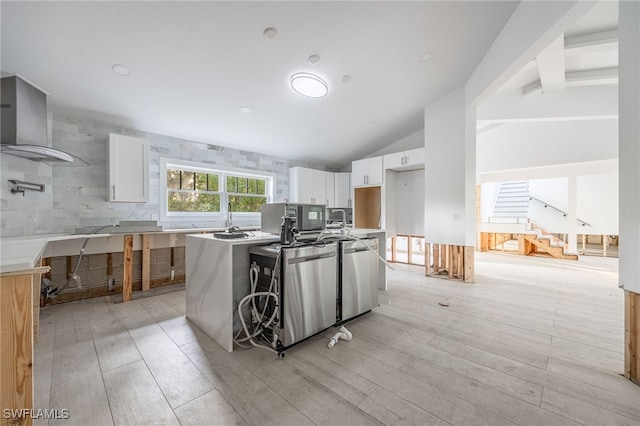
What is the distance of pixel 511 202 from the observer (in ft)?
26.6

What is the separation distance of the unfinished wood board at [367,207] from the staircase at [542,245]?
4.48 m

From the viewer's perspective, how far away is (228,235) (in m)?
2.23

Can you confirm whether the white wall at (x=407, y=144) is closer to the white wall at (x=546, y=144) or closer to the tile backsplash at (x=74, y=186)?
the white wall at (x=546, y=144)

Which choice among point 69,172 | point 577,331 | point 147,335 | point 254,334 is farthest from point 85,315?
point 577,331

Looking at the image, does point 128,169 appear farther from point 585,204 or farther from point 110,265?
point 585,204

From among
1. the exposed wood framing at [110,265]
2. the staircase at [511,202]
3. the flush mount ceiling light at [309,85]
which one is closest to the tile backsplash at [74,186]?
the exposed wood framing at [110,265]

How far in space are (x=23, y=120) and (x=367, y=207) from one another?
5.30 metres

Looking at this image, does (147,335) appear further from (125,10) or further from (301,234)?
(125,10)

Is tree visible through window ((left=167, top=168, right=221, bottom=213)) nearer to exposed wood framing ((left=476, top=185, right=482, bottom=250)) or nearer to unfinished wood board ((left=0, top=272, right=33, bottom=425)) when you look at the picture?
unfinished wood board ((left=0, top=272, right=33, bottom=425))

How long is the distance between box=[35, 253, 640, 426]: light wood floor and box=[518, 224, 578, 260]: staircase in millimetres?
4267

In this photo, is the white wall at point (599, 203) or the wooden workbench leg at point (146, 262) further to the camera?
the white wall at point (599, 203)

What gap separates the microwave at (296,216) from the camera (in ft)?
7.07

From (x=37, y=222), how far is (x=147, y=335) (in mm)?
1989

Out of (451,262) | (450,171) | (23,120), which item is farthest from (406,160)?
(23,120)
